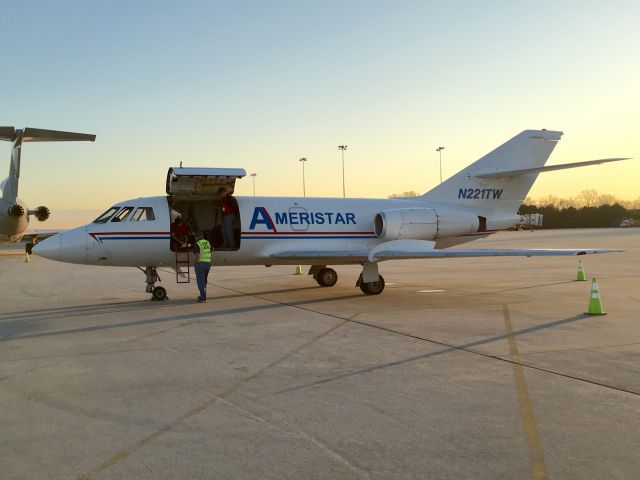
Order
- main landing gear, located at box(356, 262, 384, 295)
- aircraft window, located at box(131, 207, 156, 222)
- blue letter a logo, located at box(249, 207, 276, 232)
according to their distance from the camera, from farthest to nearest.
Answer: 1. blue letter a logo, located at box(249, 207, 276, 232)
2. main landing gear, located at box(356, 262, 384, 295)
3. aircraft window, located at box(131, 207, 156, 222)

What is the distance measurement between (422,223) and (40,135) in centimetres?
2209

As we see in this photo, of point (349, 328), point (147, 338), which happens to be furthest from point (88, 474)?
point (349, 328)

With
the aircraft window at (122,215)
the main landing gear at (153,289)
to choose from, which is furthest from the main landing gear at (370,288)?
the aircraft window at (122,215)

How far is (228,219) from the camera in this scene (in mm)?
14977

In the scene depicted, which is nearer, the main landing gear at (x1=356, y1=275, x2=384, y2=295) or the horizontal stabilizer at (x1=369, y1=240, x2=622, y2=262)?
the horizontal stabilizer at (x1=369, y1=240, x2=622, y2=262)

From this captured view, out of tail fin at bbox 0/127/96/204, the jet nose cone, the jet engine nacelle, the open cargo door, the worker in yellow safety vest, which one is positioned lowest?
the worker in yellow safety vest

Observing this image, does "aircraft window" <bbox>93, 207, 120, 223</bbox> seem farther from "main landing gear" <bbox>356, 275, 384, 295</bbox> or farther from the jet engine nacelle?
the jet engine nacelle

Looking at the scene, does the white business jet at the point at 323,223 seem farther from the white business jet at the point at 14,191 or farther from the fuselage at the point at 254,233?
the white business jet at the point at 14,191

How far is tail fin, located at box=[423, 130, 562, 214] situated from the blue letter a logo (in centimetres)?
535

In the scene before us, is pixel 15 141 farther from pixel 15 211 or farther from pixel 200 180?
pixel 200 180

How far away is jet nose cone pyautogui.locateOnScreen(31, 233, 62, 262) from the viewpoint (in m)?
13.3

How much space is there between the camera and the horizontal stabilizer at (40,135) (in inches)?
1091

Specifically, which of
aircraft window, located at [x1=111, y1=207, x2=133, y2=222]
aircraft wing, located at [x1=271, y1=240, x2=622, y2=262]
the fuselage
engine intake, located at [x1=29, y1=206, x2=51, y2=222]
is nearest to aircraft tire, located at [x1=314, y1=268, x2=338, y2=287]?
the fuselage

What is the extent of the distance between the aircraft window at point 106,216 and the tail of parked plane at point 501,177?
30.3 ft
